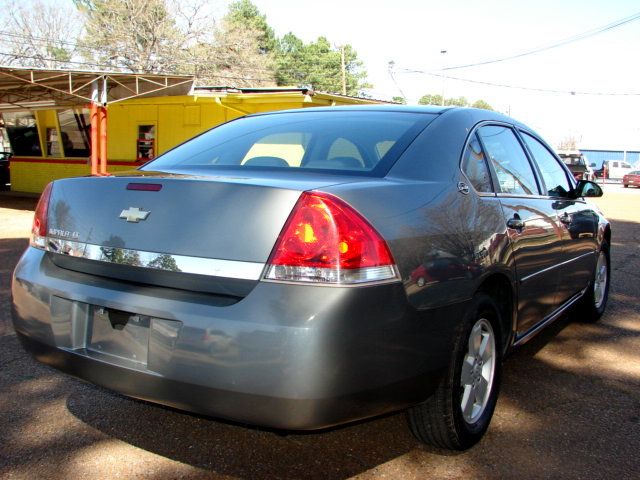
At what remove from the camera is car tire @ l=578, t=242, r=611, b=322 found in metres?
4.92

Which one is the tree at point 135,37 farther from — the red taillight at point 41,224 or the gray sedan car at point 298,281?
the gray sedan car at point 298,281

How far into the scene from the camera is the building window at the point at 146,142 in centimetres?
1819

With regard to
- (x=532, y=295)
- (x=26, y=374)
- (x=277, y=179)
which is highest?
(x=277, y=179)

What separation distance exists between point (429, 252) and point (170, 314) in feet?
3.23

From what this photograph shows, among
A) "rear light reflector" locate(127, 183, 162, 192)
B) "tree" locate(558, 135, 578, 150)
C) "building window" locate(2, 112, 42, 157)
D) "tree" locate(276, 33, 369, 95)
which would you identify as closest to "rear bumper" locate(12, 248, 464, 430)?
"rear light reflector" locate(127, 183, 162, 192)

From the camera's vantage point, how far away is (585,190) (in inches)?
174

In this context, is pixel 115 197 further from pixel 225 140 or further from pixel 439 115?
pixel 439 115

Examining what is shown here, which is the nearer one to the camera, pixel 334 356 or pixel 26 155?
pixel 334 356

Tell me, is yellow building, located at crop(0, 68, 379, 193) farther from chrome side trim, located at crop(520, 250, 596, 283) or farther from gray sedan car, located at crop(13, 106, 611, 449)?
gray sedan car, located at crop(13, 106, 611, 449)

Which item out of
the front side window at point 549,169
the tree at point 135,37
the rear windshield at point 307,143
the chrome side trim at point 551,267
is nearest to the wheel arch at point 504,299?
the chrome side trim at point 551,267

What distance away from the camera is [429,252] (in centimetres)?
238

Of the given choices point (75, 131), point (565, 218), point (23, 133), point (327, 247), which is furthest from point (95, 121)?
point (327, 247)

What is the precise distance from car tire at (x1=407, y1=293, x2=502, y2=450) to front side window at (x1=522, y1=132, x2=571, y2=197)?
4.73 feet

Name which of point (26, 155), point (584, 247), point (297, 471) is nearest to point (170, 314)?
point (297, 471)
